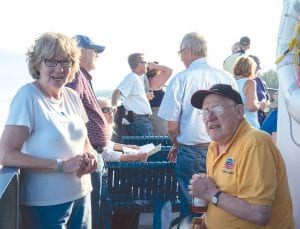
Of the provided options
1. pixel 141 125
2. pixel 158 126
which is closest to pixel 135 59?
pixel 141 125

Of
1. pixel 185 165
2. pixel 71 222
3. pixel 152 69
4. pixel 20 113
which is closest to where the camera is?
pixel 20 113

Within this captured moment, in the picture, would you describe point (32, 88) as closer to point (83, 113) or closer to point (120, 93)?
point (83, 113)

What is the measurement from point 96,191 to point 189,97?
38.2 inches

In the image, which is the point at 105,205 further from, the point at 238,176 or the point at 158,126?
the point at 158,126

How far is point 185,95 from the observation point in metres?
3.51

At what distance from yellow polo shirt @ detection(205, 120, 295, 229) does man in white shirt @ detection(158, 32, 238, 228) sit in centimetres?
114

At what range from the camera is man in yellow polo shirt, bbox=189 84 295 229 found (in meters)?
2.02

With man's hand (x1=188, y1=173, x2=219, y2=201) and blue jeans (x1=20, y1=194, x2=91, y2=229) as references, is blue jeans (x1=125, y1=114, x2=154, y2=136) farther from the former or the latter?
man's hand (x1=188, y1=173, x2=219, y2=201)

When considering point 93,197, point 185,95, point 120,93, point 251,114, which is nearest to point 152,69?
point 120,93

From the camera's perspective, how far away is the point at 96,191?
3123mm

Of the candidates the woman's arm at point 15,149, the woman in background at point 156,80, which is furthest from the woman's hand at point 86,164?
the woman in background at point 156,80

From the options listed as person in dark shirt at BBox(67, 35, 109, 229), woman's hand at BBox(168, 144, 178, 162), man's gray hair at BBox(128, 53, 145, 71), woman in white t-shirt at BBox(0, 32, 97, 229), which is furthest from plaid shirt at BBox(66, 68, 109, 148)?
man's gray hair at BBox(128, 53, 145, 71)

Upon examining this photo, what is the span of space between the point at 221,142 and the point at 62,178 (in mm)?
794

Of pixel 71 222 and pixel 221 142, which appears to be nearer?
pixel 221 142
